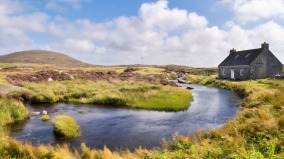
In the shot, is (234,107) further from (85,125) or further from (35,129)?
(35,129)

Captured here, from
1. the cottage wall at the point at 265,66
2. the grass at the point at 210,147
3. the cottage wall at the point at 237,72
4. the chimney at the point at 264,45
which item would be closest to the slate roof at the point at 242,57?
the chimney at the point at 264,45

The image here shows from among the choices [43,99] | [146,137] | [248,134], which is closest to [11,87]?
[43,99]

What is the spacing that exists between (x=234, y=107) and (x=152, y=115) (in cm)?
1058

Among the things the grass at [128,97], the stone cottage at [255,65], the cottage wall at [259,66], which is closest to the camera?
the grass at [128,97]

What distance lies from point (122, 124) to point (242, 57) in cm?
5555

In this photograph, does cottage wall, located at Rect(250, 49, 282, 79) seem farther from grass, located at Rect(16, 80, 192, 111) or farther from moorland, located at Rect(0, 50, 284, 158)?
grass, located at Rect(16, 80, 192, 111)

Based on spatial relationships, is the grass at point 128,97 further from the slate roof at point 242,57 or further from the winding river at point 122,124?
the slate roof at point 242,57

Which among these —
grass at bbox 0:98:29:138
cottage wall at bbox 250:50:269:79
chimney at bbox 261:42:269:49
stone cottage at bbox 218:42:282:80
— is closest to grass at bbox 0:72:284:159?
grass at bbox 0:98:29:138

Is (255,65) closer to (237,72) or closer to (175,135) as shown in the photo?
(237,72)

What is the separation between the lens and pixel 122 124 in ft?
74.9

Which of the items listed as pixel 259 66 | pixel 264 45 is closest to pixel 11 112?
pixel 259 66

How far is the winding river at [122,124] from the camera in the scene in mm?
17953

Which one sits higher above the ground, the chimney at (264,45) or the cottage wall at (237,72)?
the chimney at (264,45)

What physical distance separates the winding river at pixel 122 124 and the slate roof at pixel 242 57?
3691 centimetres
